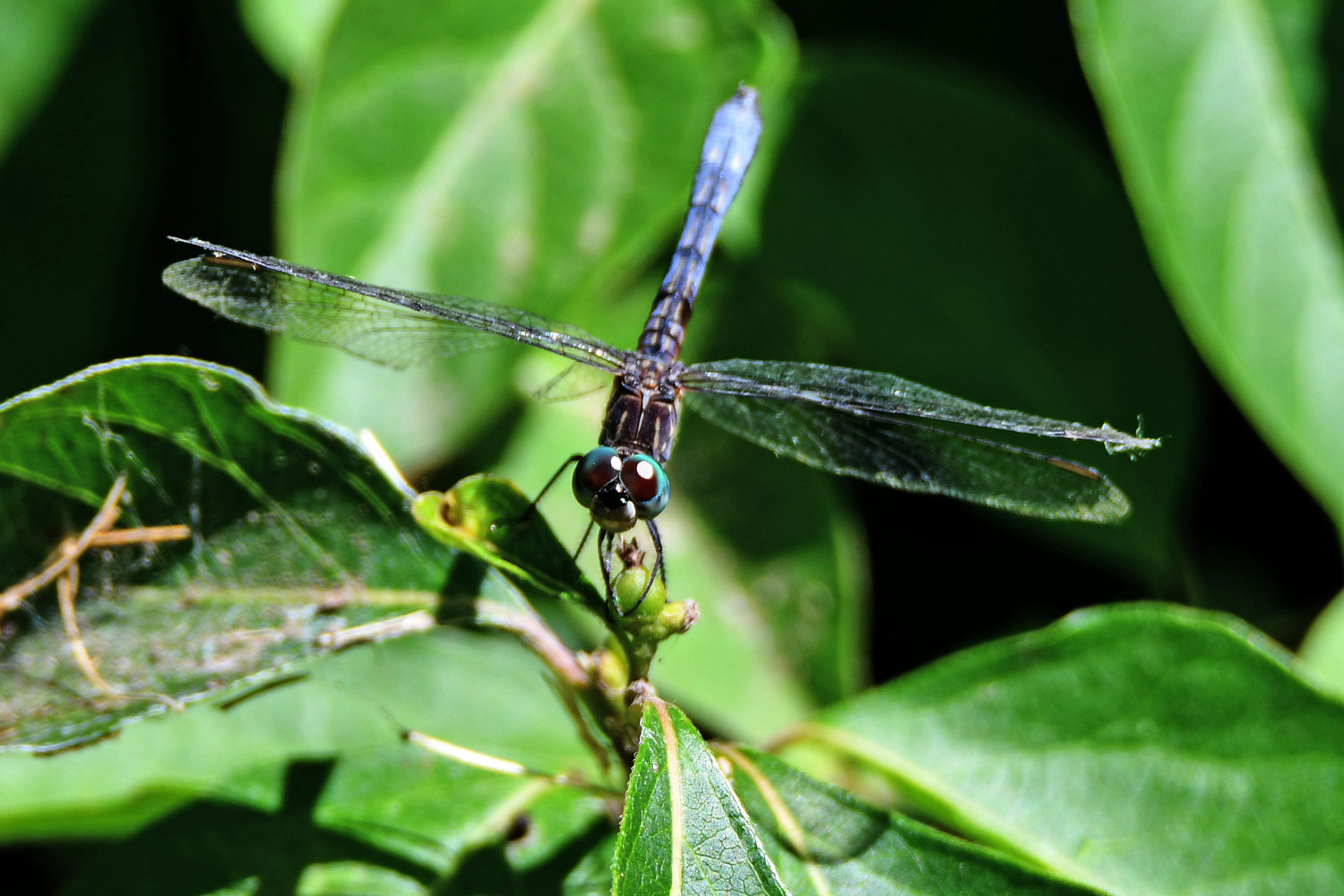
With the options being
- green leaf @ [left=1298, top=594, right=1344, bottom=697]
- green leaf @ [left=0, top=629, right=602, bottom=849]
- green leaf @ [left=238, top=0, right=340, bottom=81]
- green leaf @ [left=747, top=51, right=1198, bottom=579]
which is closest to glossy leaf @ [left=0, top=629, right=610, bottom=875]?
green leaf @ [left=0, top=629, right=602, bottom=849]

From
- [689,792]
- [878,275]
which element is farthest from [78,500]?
[878,275]

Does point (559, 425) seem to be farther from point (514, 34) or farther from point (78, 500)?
point (78, 500)

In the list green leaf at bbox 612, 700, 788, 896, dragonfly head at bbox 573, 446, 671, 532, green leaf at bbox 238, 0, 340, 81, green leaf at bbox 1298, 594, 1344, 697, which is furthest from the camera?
green leaf at bbox 238, 0, 340, 81

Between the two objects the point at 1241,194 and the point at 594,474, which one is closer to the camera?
the point at 594,474

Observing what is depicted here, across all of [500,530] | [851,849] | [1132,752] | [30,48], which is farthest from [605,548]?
[30,48]

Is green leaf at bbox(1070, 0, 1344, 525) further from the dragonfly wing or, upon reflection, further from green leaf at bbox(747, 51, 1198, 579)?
the dragonfly wing

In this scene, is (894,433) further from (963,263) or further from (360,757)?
(360,757)

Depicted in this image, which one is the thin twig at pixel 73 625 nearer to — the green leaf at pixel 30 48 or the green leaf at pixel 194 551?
the green leaf at pixel 194 551
